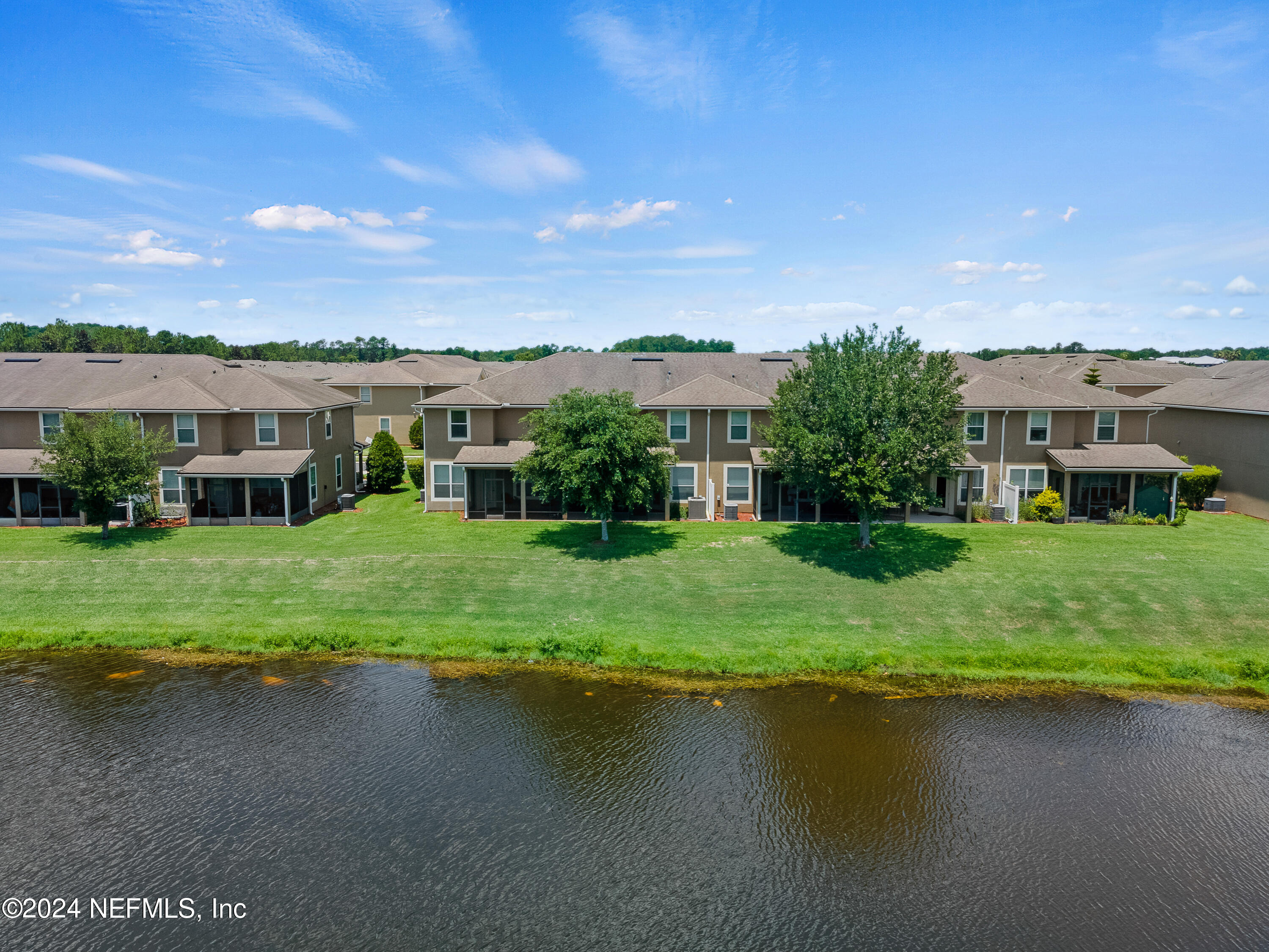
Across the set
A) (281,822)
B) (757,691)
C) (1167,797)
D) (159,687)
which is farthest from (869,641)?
(159,687)

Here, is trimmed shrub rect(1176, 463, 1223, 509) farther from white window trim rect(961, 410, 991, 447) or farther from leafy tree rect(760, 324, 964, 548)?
leafy tree rect(760, 324, 964, 548)

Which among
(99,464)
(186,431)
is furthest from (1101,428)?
(99,464)

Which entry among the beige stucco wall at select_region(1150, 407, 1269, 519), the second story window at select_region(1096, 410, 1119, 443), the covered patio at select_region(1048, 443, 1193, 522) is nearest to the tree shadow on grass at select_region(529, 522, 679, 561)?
the covered patio at select_region(1048, 443, 1193, 522)

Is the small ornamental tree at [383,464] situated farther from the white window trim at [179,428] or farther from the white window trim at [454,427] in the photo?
the white window trim at [179,428]

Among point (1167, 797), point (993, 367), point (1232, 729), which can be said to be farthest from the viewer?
point (993, 367)

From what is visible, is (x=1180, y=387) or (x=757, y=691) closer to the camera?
(x=757, y=691)

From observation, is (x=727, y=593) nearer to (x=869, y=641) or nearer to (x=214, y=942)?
(x=869, y=641)
